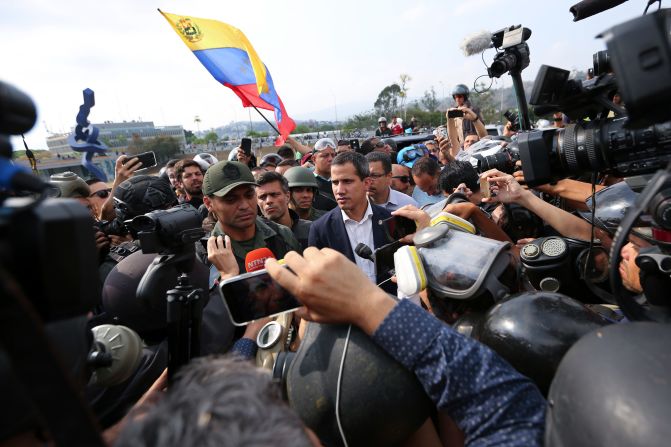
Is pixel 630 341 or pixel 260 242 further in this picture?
pixel 260 242

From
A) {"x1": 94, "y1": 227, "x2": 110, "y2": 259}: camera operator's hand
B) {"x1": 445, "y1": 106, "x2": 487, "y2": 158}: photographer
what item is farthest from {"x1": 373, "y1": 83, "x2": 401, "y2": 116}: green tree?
{"x1": 94, "y1": 227, "x2": 110, "y2": 259}: camera operator's hand

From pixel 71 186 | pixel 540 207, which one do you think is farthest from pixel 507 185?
pixel 71 186

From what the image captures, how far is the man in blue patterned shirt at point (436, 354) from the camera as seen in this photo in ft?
3.26

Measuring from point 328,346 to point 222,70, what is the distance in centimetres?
634

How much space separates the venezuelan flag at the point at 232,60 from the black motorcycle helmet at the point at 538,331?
619cm

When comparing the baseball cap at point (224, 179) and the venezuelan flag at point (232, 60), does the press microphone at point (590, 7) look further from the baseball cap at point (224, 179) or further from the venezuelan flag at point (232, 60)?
the venezuelan flag at point (232, 60)

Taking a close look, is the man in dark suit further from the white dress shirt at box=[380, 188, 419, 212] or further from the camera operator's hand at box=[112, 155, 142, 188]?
the camera operator's hand at box=[112, 155, 142, 188]

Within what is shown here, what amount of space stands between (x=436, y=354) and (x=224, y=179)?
2441 millimetres

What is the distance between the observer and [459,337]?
106cm

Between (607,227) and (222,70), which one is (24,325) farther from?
(222,70)

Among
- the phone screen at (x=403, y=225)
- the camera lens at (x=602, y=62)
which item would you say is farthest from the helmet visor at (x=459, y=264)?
the camera lens at (x=602, y=62)

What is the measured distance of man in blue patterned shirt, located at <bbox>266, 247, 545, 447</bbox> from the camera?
0.99 m

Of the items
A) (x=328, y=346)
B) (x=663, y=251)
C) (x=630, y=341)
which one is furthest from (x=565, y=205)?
(x=328, y=346)

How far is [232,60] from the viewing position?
6797 millimetres
